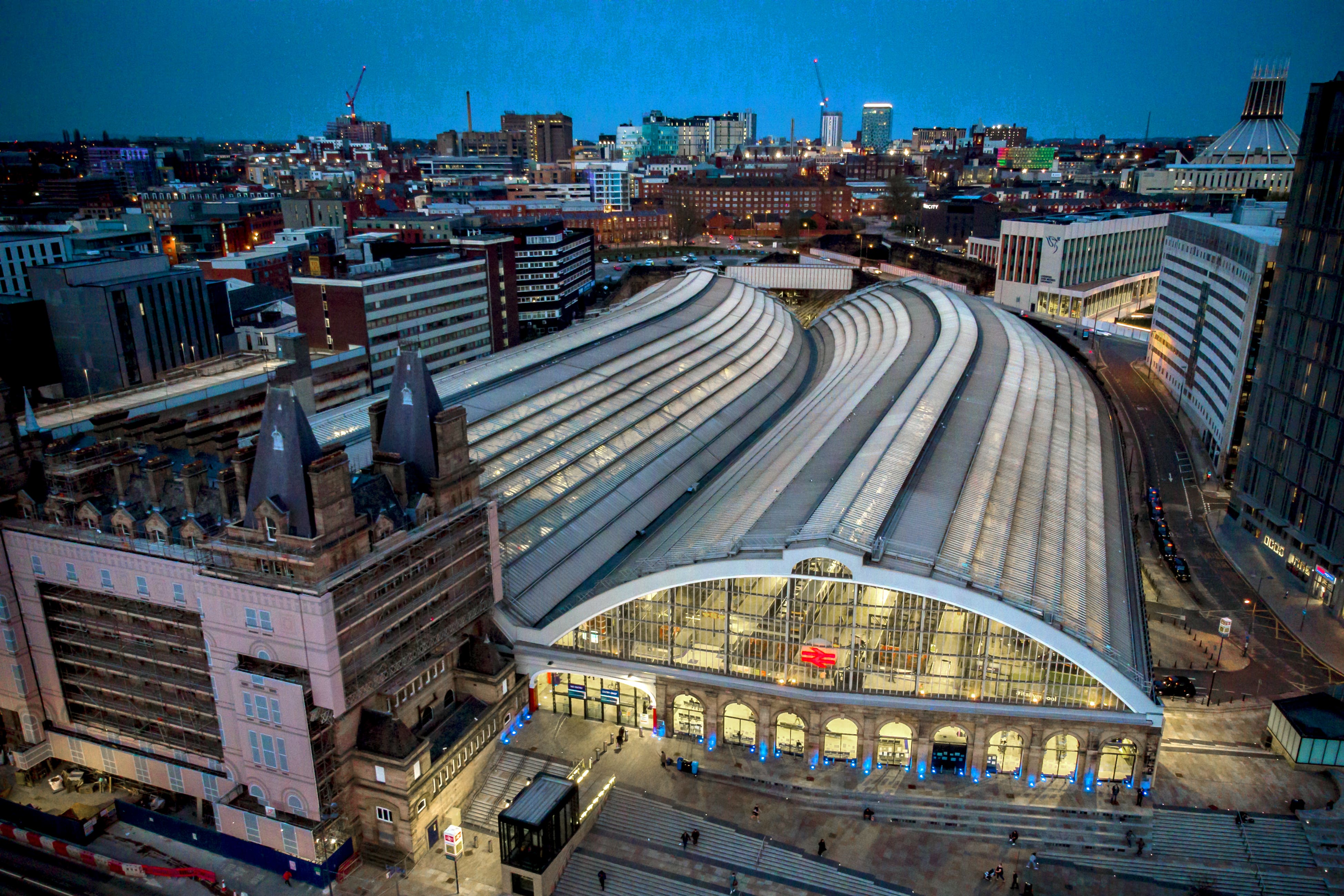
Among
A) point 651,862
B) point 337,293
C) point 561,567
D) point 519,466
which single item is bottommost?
point 651,862

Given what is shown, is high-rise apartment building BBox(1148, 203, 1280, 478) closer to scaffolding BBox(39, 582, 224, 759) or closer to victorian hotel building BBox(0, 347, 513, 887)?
victorian hotel building BBox(0, 347, 513, 887)

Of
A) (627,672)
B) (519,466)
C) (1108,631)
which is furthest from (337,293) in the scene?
(1108,631)

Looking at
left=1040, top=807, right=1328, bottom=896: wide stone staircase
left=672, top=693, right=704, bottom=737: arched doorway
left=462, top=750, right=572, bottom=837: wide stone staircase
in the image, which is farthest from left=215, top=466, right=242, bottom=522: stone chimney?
left=1040, top=807, right=1328, bottom=896: wide stone staircase

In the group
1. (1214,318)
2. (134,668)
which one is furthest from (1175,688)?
(134,668)

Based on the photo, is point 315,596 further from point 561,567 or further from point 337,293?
point 337,293

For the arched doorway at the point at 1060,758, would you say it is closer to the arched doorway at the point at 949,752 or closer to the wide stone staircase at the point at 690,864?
the arched doorway at the point at 949,752

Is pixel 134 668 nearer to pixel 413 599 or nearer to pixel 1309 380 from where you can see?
pixel 413 599
